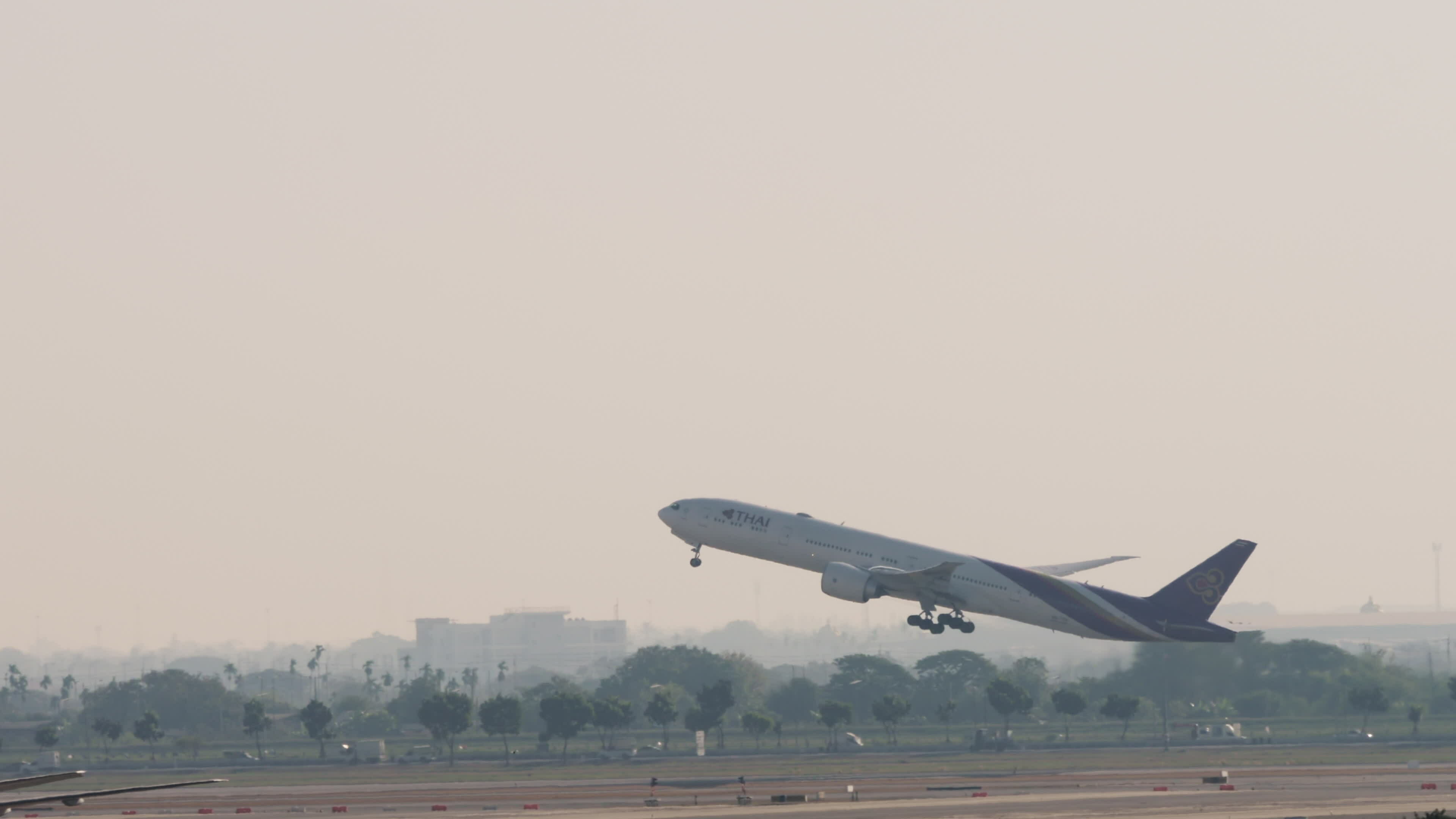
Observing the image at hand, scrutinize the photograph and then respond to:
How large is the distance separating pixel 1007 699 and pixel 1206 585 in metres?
52.7

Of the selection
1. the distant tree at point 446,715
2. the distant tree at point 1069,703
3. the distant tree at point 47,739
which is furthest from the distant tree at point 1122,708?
the distant tree at point 47,739

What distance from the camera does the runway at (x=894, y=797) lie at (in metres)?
72.0

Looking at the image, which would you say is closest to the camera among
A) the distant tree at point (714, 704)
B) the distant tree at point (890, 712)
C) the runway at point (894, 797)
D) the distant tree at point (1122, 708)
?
the runway at point (894, 797)

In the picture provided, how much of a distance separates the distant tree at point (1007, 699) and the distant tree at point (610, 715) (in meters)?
28.1

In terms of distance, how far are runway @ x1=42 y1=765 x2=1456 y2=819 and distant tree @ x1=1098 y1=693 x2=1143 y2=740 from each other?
39606 mm

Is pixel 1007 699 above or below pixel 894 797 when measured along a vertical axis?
above

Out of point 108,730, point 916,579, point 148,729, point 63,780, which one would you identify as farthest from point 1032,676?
point 63,780

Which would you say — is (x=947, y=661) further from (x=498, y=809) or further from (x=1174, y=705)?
(x=498, y=809)

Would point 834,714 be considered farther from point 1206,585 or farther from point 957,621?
point 1206,585

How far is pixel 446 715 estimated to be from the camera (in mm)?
134250

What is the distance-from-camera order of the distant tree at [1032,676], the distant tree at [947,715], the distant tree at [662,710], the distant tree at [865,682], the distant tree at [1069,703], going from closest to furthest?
1. the distant tree at [1069,703]
2. the distant tree at [662,710]
3. the distant tree at [947,715]
4. the distant tree at [865,682]
5. the distant tree at [1032,676]

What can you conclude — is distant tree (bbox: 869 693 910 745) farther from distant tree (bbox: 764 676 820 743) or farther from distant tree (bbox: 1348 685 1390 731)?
distant tree (bbox: 1348 685 1390 731)

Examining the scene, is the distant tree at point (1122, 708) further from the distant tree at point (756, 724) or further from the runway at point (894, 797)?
the runway at point (894, 797)

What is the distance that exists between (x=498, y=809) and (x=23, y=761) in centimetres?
7324
